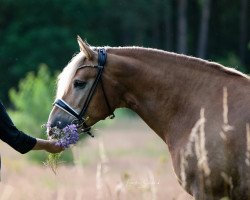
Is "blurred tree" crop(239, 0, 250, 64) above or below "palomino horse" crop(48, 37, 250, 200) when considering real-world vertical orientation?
below

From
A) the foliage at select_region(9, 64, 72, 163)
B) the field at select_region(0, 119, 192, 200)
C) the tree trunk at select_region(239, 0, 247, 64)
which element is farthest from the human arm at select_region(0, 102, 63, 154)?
the tree trunk at select_region(239, 0, 247, 64)

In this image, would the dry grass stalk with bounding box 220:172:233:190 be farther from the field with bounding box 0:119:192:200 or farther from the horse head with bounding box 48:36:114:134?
the horse head with bounding box 48:36:114:134

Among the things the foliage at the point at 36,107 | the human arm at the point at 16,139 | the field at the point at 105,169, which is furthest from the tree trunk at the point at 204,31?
the human arm at the point at 16,139

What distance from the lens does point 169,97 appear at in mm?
7152

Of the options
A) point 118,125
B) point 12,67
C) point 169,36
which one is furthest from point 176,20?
point 118,125

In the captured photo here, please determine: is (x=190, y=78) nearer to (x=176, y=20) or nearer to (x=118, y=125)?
(x=118, y=125)

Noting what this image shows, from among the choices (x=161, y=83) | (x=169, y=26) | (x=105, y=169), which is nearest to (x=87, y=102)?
(x=161, y=83)

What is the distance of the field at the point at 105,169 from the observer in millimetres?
10357

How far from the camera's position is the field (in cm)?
1036

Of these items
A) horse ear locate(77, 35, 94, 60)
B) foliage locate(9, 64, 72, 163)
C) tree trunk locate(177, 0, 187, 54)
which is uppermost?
horse ear locate(77, 35, 94, 60)

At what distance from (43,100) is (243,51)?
34.0 metres

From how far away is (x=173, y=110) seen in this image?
23.4 ft

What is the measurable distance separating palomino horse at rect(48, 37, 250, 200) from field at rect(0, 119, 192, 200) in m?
0.41

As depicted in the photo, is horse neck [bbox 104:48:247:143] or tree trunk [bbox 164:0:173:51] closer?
horse neck [bbox 104:48:247:143]
